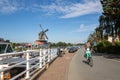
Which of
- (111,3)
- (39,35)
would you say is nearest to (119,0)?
(111,3)

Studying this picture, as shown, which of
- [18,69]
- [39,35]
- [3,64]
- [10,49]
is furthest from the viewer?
[39,35]

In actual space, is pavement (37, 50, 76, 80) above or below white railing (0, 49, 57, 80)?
below

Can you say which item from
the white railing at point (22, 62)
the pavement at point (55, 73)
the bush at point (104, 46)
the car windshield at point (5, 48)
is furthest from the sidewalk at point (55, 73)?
the bush at point (104, 46)

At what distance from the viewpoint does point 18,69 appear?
10906 millimetres

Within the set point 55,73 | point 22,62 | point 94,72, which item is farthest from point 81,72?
point 22,62

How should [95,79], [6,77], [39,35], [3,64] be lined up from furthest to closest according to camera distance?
[39,35]
[95,79]
[3,64]
[6,77]

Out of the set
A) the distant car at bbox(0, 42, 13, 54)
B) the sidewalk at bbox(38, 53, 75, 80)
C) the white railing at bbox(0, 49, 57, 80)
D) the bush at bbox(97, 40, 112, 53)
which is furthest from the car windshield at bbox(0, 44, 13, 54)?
the bush at bbox(97, 40, 112, 53)

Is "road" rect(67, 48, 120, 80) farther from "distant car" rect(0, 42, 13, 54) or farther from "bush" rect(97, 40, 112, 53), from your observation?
"bush" rect(97, 40, 112, 53)

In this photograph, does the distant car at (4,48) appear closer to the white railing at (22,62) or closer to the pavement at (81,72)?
the white railing at (22,62)

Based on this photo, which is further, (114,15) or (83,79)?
(114,15)

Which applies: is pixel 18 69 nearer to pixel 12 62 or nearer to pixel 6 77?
pixel 12 62

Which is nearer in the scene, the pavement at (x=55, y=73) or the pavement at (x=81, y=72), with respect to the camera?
the pavement at (x=55, y=73)

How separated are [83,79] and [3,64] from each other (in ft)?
14.4

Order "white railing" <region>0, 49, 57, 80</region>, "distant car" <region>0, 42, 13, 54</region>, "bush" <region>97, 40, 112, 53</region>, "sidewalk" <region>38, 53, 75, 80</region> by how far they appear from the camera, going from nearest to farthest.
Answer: "white railing" <region>0, 49, 57, 80</region> < "sidewalk" <region>38, 53, 75, 80</region> < "distant car" <region>0, 42, 13, 54</region> < "bush" <region>97, 40, 112, 53</region>
